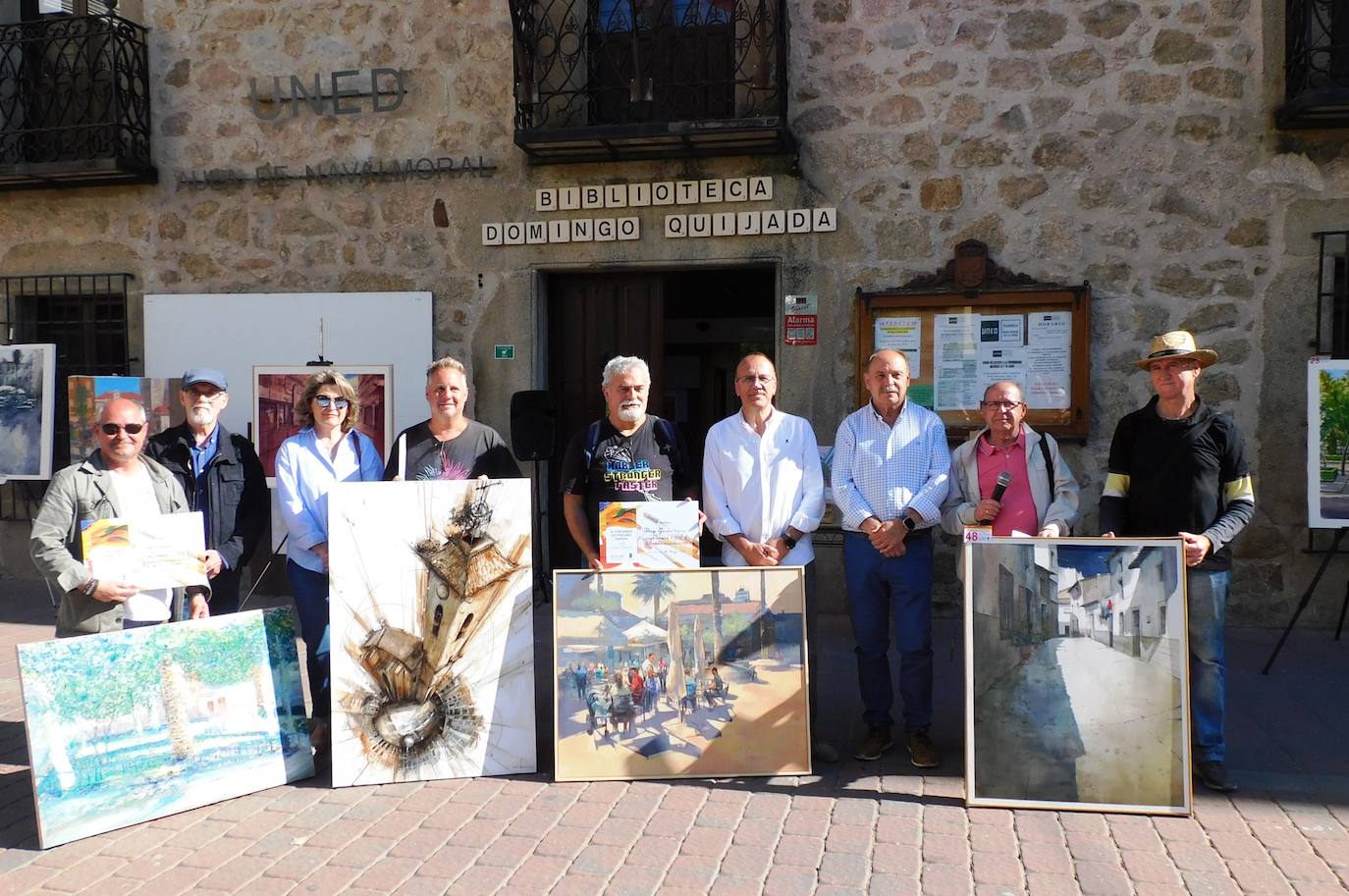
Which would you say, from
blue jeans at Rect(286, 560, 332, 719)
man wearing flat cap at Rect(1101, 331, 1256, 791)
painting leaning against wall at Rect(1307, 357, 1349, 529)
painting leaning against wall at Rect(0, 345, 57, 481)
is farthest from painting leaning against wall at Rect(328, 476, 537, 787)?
painting leaning against wall at Rect(0, 345, 57, 481)

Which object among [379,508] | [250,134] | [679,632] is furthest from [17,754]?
[250,134]

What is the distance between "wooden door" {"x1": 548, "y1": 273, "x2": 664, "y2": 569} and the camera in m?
7.20

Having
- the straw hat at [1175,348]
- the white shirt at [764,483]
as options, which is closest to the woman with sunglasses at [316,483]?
the white shirt at [764,483]

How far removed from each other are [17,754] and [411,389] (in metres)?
3.49

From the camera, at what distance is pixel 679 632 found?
12.8 feet

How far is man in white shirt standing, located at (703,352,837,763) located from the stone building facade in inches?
103

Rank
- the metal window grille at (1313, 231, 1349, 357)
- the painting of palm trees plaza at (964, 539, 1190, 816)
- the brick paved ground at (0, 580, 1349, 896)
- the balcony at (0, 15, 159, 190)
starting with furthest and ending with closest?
the balcony at (0, 15, 159, 190)
the metal window grille at (1313, 231, 1349, 357)
the painting of palm trees plaza at (964, 539, 1190, 816)
the brick paved ground at (0, 580, 1349, 896)

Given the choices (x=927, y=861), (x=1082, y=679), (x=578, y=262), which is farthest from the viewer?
(x=578, y=262)

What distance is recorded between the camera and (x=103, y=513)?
3.80 meters

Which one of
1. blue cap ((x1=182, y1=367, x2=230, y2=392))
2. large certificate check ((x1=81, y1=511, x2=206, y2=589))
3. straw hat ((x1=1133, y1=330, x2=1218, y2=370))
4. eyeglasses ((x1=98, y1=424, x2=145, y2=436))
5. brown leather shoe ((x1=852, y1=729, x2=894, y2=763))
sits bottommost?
brown leather shoe ((x1=852, y1=729, x2=894, y2=763))

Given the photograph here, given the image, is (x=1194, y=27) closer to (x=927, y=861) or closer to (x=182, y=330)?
(x=927, y=861)

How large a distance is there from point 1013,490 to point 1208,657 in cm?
95

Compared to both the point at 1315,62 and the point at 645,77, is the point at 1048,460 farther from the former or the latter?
the point at 645,77

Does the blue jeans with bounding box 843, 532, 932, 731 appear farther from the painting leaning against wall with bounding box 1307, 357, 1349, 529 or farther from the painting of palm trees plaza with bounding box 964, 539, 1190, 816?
the painting leaning against wall with bounding box 1307, 357, 1349, 529
